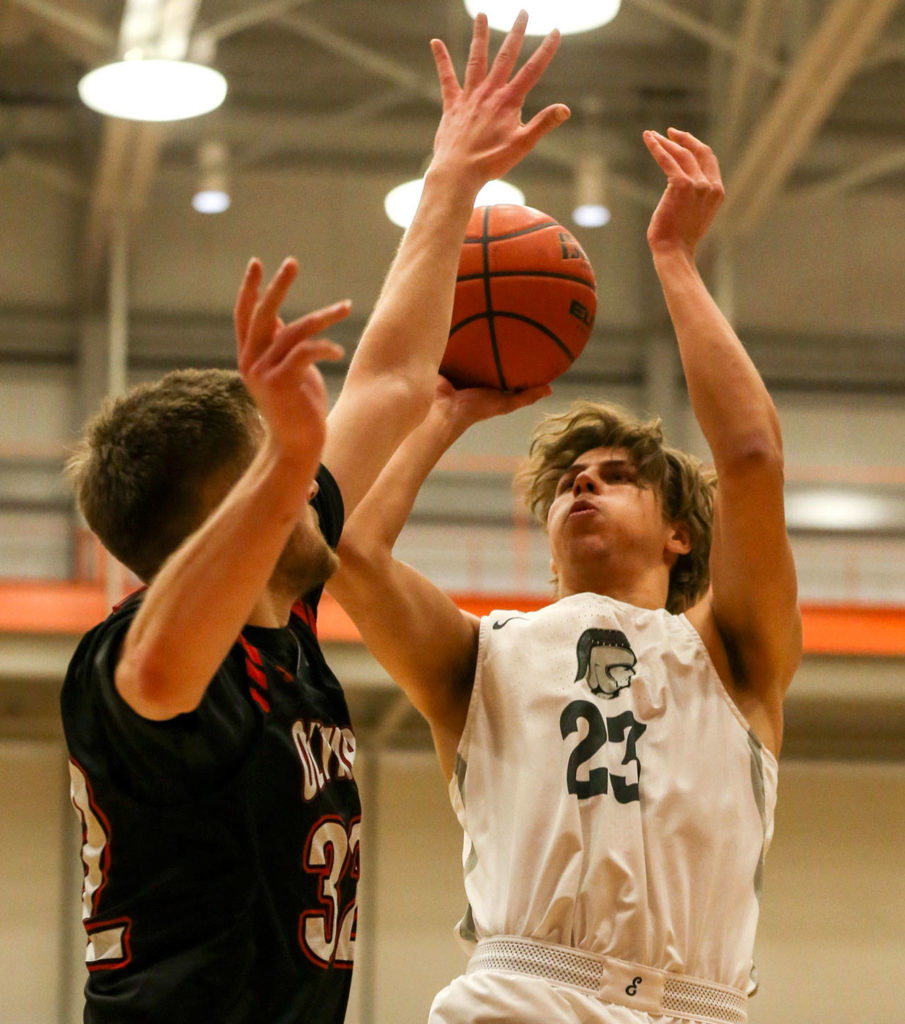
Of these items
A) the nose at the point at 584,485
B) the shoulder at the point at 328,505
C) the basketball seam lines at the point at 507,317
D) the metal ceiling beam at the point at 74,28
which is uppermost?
the metal ceiling beam at the point at 74,28

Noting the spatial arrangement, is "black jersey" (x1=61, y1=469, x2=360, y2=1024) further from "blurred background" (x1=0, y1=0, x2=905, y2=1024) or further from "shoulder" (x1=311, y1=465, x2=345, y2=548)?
"blurred background" (x1=0, y1=0, x2=905, y2=1024)

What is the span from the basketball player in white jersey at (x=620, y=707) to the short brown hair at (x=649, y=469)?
6cm

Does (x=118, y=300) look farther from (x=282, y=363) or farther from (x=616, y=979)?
(x=282, y=363)

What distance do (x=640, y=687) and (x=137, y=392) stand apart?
56.8 inches

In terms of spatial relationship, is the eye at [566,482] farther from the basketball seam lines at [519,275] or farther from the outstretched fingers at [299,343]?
the outstretched fingers at [299,343]

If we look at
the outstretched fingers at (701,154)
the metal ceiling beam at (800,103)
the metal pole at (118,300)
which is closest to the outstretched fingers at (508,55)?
the outstretched fingers at (701,154)

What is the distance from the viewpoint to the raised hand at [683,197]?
3.21 m

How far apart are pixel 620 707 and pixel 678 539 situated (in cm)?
59

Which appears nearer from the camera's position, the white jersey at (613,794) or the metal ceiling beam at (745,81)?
the white jersey at (613,794)

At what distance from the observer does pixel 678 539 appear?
3.55 m

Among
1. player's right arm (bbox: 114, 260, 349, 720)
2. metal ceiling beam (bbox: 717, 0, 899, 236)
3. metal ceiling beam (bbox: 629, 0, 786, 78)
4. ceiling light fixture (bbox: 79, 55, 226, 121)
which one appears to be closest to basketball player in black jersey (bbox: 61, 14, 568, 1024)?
player's right arm (bbox: 114, 260, 349, 720)

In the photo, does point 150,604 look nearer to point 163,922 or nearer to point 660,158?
point 163,922

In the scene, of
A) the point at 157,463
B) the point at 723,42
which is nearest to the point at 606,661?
the point at 157,463

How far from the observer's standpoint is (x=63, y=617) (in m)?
9.91
